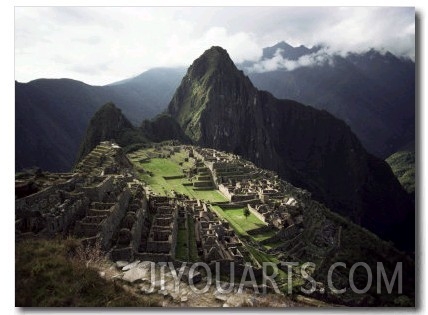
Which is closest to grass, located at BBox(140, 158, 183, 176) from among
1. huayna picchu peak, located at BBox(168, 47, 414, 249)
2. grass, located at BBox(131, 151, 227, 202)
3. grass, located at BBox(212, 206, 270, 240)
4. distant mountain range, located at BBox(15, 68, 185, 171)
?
grass, located at BBox(131, 151, 227, 202)

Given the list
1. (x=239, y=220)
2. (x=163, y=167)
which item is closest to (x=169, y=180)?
(x=163, y=167)

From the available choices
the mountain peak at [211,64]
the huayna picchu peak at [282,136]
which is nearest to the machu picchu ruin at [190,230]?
the huayna picchu peak at [282,136]

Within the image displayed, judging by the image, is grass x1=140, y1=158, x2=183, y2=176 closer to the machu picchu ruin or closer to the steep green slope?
the machu picchu ruin

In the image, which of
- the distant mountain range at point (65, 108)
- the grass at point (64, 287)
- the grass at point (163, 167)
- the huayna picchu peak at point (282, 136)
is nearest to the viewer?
the grass at point (64, 287)

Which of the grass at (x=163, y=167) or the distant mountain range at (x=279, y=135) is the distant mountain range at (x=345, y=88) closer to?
the distant mountain range at (x=279, y=135)
